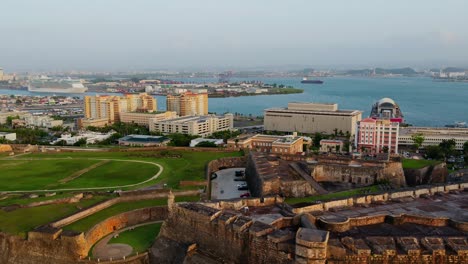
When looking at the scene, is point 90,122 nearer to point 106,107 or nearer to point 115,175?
point 106,107

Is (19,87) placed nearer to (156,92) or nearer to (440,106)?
(156,92)

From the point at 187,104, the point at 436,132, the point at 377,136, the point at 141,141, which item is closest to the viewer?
the point at 377,136

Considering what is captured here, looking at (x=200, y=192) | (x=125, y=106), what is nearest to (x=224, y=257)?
(x=200, y=192)

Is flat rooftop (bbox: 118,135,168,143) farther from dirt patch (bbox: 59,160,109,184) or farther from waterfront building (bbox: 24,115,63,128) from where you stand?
waterfront building (bbox: 24,115,63,128)

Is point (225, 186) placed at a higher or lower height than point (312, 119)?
lower

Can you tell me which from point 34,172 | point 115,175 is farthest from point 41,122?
point 115,175
